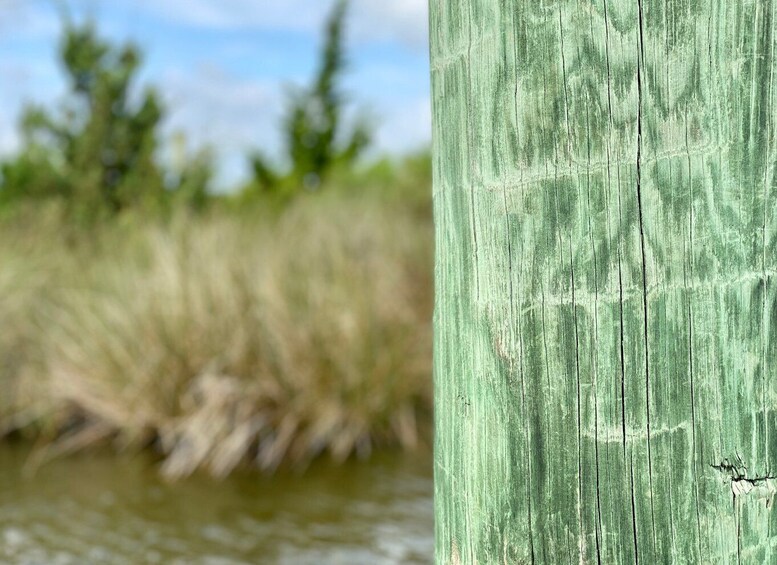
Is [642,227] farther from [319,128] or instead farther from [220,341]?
[319,128]

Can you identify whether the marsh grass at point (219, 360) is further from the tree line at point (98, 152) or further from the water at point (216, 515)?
the tree line at point (98, 152)

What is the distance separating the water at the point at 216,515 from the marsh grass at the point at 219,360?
30 centimetres

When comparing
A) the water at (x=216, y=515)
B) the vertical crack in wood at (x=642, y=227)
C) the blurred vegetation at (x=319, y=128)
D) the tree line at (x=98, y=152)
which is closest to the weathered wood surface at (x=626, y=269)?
the vertical crack in wood at (x=642, y=227)

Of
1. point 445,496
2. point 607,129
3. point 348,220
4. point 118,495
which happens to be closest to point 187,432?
point 118,495

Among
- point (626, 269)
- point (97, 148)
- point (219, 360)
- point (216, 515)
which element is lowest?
point (216, 515)

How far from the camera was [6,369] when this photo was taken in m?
8.12

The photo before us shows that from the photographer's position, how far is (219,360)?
712cm

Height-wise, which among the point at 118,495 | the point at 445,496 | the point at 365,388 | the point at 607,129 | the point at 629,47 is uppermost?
the point at 629,47

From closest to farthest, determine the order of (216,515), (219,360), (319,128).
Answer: (216,515) < (219,360) < (319,128)

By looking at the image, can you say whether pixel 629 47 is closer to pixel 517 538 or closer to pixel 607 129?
pixel 607 129

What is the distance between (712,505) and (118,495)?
5.69 meters

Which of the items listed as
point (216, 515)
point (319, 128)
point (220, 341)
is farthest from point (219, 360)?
point (319, 128)

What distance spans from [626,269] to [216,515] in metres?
5.06

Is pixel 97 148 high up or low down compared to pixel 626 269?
up
